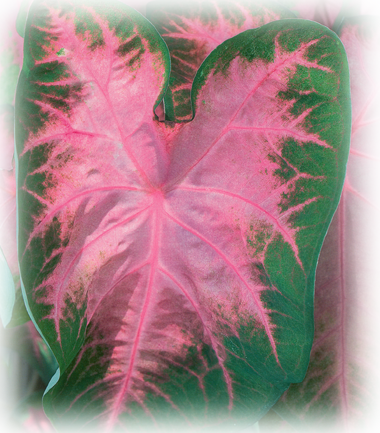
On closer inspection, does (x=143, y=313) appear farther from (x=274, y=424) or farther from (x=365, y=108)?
(x=365, y=108)

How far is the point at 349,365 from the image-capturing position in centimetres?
89

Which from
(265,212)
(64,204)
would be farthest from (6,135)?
(265,212)

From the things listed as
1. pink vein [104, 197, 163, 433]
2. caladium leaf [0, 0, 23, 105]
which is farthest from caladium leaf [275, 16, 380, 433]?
caladium leaf [0, 0, 23, 105]

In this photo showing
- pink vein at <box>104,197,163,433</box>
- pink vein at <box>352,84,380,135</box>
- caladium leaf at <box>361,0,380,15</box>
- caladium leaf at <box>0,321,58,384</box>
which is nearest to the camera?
pink vein at <box>104,197,163,433</box>

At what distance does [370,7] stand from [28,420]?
1.27 meters

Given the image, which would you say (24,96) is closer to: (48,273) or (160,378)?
(48,273)

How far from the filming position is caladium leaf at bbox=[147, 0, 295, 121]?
32.1 inches

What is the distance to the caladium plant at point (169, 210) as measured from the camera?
25.0 inches

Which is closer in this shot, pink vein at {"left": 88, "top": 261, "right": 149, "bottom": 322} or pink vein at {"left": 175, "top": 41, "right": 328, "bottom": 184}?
pink vein at {"left": 175, "top": 41, "right": 328, "bottom": 184}

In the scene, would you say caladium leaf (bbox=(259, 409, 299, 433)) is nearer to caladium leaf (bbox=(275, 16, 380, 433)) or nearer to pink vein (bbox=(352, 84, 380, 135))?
caladium leaf (bbox=(275, 16, 380, 433))

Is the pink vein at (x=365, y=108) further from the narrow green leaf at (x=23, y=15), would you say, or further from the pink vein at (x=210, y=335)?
the narrow green leaf at (x=23, y=15)

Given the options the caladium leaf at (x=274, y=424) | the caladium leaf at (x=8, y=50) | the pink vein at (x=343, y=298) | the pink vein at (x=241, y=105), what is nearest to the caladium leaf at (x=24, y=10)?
the caladium leaf at (x=8, y=50)

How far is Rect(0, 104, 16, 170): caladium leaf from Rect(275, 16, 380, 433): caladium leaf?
76cm

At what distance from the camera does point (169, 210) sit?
73 centimetres
